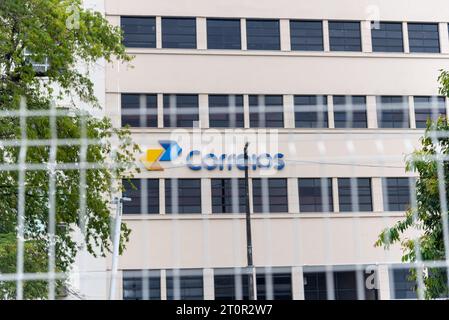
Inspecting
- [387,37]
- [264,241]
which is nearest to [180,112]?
[264,241]

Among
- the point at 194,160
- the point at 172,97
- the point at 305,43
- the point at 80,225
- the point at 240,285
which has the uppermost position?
the point at 305,43

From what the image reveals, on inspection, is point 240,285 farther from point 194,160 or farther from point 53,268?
point 53,268

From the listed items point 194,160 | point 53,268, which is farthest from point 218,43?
point 53,268

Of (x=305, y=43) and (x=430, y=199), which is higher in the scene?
(x=305, y=43)

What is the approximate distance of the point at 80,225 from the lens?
2.88 m

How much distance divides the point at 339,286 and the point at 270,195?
0.36 metres

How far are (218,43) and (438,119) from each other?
78 centimetres

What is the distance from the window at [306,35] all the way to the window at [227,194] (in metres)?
0.50

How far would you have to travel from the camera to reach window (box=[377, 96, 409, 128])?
2.34 meters

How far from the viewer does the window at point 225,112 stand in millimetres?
2309

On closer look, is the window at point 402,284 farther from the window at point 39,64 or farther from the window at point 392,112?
the window at point 39,64

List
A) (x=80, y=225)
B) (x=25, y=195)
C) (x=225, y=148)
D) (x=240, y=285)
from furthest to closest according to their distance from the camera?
1. (x=80, y=225)
2. (x=25, y=195)
3. (x=225, y=148)
4. (x=240, y=285)

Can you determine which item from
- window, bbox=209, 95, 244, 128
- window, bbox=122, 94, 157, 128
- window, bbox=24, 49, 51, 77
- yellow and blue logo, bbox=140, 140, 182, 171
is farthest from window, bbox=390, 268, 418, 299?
window, bbox=24, 49, 51, 77

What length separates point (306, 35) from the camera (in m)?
2.38
